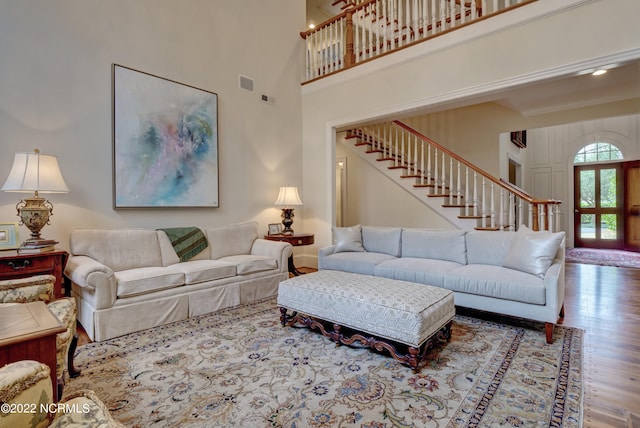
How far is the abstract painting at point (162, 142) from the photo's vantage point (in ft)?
11.6

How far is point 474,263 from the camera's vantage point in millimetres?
3455

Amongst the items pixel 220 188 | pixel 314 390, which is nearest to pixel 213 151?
pixel 220 188

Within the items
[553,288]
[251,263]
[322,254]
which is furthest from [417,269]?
A: [251,263]

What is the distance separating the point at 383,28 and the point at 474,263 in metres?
4.02

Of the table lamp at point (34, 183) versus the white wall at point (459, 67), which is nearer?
the table lamp at point (34, 183)

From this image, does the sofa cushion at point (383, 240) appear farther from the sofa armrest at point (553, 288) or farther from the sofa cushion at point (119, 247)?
the sofa cushion at point (119, 247)

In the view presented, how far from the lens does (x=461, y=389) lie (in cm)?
192

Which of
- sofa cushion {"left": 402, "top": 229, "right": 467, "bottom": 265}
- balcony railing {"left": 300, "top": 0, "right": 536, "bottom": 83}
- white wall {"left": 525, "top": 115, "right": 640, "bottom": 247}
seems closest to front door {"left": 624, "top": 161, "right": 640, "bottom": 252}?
white wall {"left": 525, "top": 115, "right": 640, "bottom": 247}

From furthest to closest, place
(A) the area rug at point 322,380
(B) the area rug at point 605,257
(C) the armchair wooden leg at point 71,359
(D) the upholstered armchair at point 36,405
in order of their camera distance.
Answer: (B) the area rug at point 605,257 → (C) the armchair wooden leg at point 71,359 → (A) the area rug at point 322,380 → (D) the upholstered armchair at point 36,405

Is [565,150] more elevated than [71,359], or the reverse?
[565,150]

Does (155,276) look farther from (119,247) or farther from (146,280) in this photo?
(119,247)

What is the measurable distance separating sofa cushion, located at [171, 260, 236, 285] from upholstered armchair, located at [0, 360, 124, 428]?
2.46 meters

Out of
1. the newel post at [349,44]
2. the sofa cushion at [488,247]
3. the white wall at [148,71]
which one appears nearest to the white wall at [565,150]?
the newel post at [349,44]

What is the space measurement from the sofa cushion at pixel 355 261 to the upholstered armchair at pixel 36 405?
3087mm
